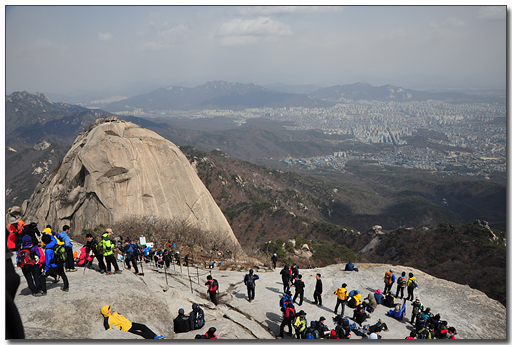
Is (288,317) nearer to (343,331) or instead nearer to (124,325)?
(343,331)

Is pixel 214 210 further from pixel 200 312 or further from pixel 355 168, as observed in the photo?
pixel 355 168

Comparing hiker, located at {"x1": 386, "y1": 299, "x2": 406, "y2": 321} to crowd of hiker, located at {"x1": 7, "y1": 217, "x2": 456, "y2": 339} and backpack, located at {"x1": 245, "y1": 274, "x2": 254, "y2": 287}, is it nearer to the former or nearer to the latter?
crowd of hiker, located at {"x1": 7, "y1": 217, "x2": 456, "y2": 339}

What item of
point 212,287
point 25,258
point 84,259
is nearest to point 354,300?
point 212,287

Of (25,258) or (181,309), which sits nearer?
(25,258)

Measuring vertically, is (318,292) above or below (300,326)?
below

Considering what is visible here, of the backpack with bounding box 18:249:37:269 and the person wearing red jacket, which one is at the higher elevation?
the backpack with bounding box 18:249:37:269

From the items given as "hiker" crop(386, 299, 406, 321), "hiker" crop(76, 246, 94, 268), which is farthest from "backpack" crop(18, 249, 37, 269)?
"hiker" crop(386, 299, 406, 321)
